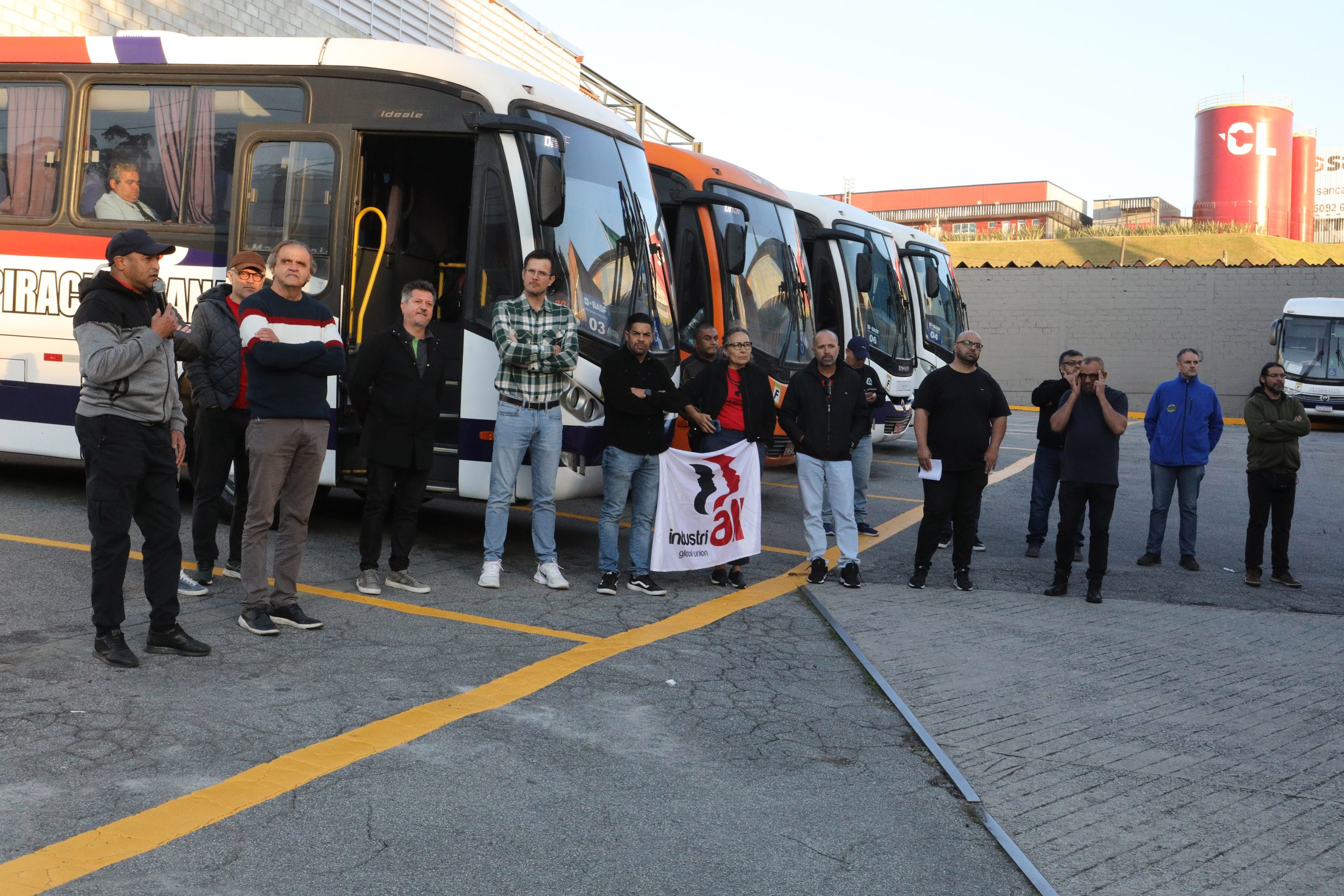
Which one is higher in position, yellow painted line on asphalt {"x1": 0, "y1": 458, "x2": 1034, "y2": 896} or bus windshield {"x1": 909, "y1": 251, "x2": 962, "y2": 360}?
bus windshield {"x1": 909, "y1": 251, "x2": 962, "y2": 360}

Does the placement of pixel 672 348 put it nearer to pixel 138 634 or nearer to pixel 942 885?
pixel 138 634

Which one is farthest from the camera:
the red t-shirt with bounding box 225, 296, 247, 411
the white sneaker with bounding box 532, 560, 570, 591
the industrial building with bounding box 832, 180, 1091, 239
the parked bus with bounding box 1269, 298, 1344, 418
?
the industrial building with bounding box 832, 180, 1091, 239

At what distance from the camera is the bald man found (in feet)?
28.0

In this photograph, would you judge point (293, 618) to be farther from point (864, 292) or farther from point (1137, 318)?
point (1137, 318)

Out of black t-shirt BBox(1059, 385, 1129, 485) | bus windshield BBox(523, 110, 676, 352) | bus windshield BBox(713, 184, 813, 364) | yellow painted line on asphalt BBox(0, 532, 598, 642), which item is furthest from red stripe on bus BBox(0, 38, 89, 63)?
black t-shirt BBox(1059, 385, 1129, 485)

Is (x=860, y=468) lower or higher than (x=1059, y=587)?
higher

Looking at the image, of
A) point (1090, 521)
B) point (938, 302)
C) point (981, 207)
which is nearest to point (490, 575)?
point (1090, 521)

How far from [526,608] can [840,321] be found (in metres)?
9.78

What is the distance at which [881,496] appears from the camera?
44.8ft

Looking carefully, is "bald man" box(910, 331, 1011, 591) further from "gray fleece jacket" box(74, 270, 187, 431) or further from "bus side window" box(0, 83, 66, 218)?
"bus side window" box(0, 83, 66, 218)

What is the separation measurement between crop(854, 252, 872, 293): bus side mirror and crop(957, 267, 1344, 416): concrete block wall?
17.5m

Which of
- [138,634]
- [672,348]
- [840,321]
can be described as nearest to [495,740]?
[138,634]

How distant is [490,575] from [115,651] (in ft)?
8.74

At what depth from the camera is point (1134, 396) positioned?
33.7 meters
